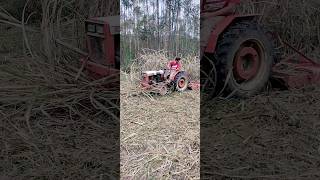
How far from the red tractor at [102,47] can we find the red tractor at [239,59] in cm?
39

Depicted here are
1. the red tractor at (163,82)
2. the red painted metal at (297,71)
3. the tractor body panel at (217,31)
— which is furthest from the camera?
the red painted metal at (297,71)

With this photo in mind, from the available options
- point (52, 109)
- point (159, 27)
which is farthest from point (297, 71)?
point (52, 109)

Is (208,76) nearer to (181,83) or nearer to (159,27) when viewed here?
(181,83)

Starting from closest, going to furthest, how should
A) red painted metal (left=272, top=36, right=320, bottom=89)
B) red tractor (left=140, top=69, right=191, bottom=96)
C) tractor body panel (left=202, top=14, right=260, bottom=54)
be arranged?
red tractor (left=140, top=69, right=191, bottom=96) < tractor body panel (left=202, top=14, right=260, bottom=54) < red painted metal (left=272, top=36, right=320, bottom=89)

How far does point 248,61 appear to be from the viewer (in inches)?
83.7

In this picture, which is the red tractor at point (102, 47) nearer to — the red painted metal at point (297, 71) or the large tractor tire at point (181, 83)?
the large tractor tire at point (181, 83)

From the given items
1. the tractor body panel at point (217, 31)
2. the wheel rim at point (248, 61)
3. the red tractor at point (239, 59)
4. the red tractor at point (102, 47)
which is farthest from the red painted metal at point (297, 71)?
the red tractor at point (102, 47)

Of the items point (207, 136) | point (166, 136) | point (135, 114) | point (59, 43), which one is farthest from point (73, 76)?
point (207, 136)

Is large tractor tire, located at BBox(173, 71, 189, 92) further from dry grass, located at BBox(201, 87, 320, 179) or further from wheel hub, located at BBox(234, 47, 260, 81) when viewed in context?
wheel hub, located at BBox(234, 47, 260, 81)

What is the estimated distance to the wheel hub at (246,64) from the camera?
6.74 ft

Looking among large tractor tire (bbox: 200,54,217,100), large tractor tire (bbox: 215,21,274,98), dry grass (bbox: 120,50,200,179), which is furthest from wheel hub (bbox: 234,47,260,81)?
dry grass (bbox: 120,50,200,179)

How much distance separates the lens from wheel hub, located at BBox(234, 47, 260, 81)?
2055 mm

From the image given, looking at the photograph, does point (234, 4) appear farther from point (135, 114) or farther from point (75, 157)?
point (75, 157)

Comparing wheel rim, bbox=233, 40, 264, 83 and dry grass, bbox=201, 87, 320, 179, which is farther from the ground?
wheel rim, bbox=233, 40, 264, 83
